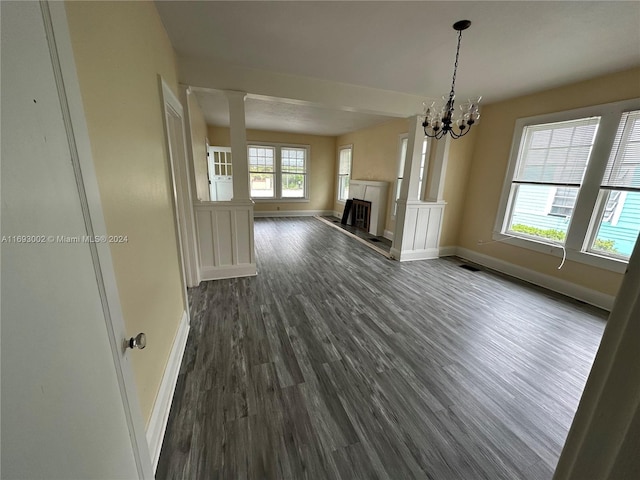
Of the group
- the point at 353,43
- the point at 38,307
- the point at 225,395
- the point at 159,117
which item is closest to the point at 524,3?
the point at 353,43

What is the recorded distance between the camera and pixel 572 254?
3.10m

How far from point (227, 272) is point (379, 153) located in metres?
4.49

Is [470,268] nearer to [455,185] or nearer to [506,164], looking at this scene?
[455,185]

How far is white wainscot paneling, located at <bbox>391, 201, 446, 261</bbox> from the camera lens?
421 cm

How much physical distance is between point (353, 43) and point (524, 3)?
4.17ft

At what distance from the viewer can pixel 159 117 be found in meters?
1.80

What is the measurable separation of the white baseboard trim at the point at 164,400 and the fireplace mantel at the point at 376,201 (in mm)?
4754

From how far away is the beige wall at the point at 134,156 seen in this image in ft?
3.05

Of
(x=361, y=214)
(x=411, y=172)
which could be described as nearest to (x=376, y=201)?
(x=361, y=214)

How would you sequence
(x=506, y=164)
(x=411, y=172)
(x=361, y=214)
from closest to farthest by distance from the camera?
(x=506, y=164) < (x=411, y=172) < (x=361, y=214)

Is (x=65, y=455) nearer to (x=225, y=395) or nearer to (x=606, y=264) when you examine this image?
(x=225, y=395)

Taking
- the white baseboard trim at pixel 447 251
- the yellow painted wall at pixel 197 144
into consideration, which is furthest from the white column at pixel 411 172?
the yellow painted wall at pixel 197 144

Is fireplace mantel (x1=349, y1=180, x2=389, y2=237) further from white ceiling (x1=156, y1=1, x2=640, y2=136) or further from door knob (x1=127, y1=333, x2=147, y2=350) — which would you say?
door knob (x1=127, y1=333, x2=147, y2=350)

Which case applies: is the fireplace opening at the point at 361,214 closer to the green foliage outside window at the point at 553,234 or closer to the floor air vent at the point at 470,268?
the floor air vent at the point at 470,268
